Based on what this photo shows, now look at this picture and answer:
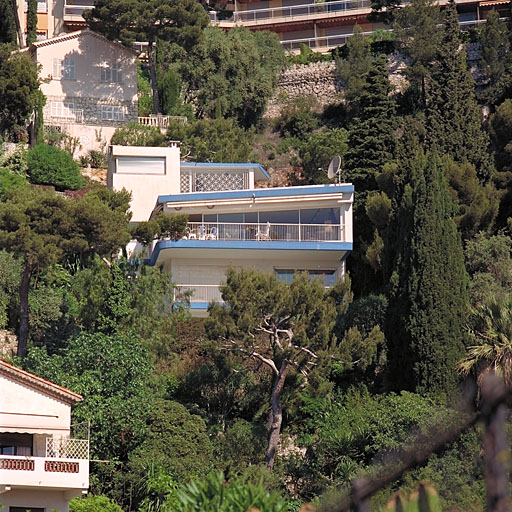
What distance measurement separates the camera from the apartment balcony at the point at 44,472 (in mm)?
22609

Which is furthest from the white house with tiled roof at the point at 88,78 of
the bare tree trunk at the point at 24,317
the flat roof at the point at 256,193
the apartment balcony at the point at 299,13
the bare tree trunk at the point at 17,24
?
the bare tree trunk at the point at 24,317

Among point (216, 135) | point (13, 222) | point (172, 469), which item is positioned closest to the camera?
point (172, 469)

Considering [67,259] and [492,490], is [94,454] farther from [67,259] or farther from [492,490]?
[492,490]

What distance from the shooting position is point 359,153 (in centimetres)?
3988

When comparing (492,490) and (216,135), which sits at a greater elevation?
(216,135)

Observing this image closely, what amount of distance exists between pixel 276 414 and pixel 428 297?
179 inches

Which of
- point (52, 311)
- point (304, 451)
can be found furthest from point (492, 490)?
point (52, 311)

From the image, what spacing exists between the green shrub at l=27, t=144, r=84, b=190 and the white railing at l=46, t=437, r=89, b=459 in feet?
65.5

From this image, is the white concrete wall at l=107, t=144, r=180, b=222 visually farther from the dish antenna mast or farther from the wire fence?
the wire fence

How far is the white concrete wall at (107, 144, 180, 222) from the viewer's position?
39.5 metres

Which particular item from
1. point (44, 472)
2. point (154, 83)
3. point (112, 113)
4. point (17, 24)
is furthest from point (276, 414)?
point (17, 24)

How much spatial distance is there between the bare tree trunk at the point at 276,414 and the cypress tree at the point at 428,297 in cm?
290

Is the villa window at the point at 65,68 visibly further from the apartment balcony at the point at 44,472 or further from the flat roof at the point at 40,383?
the apartment balcony at the point at 44,472

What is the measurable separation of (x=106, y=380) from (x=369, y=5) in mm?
42141
